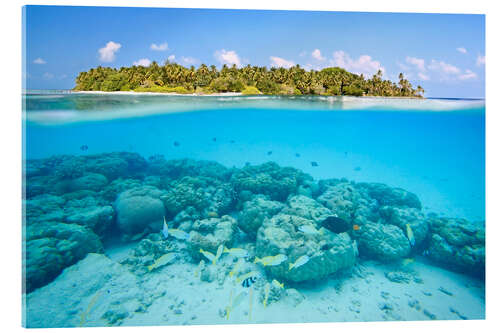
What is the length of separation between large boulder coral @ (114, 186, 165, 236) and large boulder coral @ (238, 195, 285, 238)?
1.75 meters

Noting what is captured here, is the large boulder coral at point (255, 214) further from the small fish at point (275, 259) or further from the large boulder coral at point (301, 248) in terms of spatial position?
the small fish at point (275, 259)

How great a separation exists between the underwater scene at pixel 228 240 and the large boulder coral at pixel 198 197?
3 centimetres

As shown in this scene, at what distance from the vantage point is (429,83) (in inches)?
179

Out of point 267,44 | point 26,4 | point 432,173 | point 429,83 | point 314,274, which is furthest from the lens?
point 432,173

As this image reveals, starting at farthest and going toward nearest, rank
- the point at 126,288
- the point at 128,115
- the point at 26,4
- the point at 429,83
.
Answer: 1. the point at 128,115
2. the point at 429,83
3. the point at 126,288
4. the point at 26,4

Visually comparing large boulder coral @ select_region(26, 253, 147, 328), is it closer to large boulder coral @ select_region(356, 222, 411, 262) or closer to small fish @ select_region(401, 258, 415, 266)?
large boulder coral @ select_region(356, 222, 411, 262)

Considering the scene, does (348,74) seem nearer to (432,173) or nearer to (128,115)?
(128,115)

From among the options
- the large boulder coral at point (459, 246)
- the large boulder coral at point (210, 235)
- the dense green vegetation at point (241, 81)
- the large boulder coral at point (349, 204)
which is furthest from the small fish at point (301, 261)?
the dense green vegetation at point (241, 81)

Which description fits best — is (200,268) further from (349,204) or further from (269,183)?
(349,204)

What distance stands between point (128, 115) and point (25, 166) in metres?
5.97

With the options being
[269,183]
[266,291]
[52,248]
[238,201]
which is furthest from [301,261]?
[52,248]

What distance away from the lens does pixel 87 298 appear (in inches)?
122

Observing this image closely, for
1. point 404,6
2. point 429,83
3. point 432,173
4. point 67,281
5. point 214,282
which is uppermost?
point 404,6

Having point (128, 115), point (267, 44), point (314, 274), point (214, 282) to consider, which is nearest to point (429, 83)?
point (267, 44)
